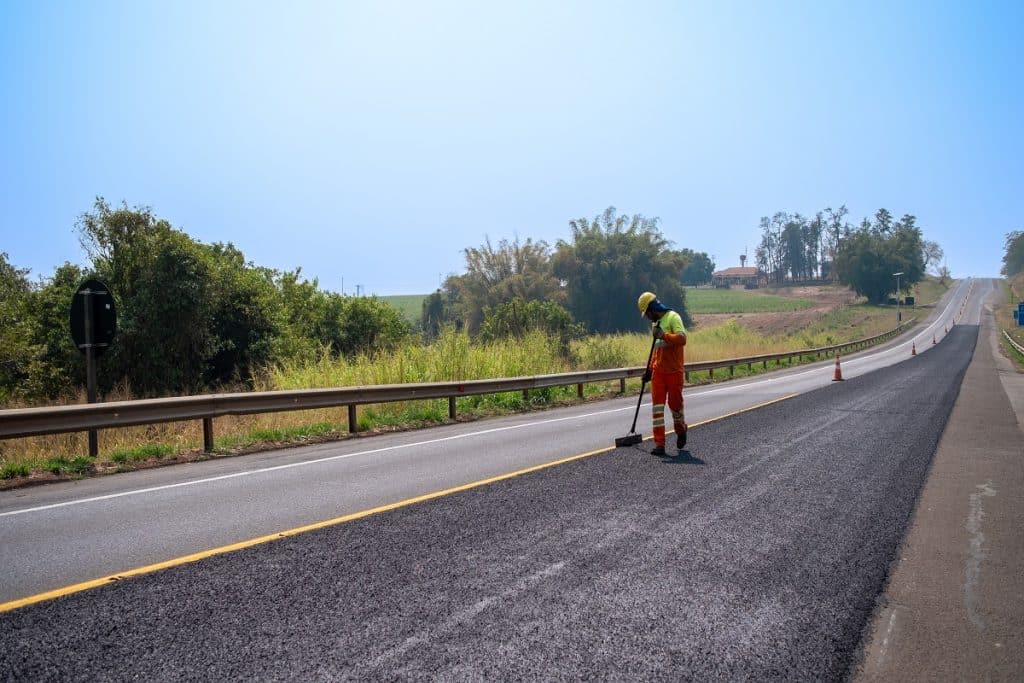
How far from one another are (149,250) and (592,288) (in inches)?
2874

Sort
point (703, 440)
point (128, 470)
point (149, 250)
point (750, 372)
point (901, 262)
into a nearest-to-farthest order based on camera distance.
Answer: point (128, 470)
point (703, 440)
point (149, 250)
point (750, 372)
point (901, 262)

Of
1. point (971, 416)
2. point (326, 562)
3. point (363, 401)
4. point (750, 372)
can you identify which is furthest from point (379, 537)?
point (750, 372)

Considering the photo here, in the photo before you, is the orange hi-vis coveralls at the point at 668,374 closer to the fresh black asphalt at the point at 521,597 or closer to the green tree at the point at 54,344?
the fresh black asphalt at the point at 521,597

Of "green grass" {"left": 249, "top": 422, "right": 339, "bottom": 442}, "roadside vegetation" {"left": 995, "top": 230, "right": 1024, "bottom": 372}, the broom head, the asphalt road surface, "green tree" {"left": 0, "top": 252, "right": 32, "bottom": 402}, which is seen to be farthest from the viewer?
"roadside vegetation" {"left": 995, "top": 230, "right": 1024, "bottom": 372}

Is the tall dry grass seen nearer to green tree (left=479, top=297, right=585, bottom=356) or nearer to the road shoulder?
green tree (left=479, top=297, right=585, bottom=356)

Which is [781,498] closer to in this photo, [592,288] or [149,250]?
[149,250]

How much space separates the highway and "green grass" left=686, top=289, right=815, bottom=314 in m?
117

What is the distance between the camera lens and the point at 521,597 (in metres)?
4.34

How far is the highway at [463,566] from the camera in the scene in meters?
3.60

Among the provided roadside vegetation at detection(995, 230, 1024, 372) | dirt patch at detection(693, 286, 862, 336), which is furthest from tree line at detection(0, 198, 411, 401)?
dirt patch at detection(693, 286, 862, 336)

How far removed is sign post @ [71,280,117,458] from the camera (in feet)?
35.3

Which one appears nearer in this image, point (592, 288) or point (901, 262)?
point (592, 288)

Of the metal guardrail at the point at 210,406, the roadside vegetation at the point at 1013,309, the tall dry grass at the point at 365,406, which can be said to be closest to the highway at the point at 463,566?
the metal guardrail at the point at 210,406

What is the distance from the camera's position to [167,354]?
21.4m
